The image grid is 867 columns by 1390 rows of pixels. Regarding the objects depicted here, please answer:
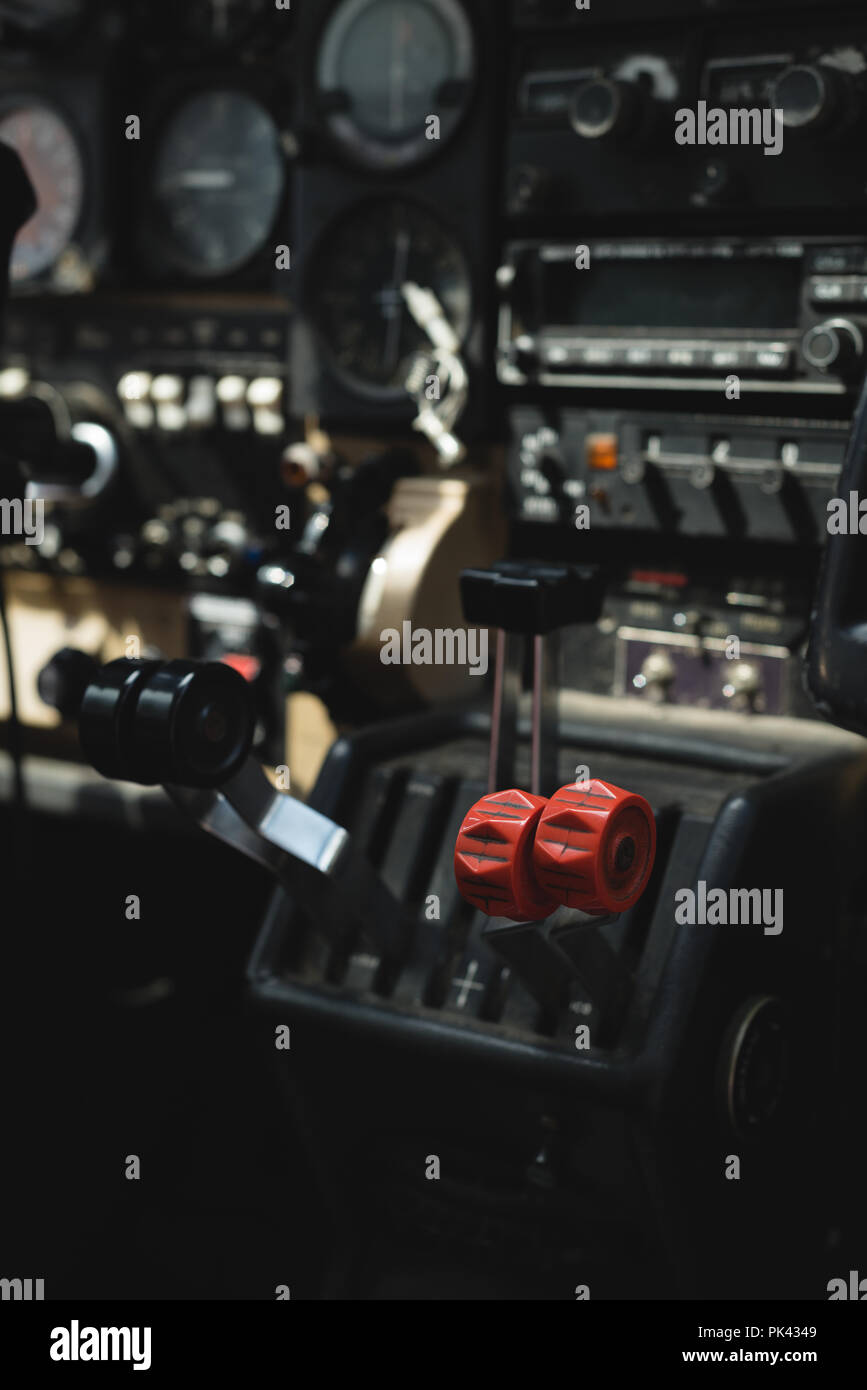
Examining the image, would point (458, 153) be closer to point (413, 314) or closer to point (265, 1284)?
point (413, 314)

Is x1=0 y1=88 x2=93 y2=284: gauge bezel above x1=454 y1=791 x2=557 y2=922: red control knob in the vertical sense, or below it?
above

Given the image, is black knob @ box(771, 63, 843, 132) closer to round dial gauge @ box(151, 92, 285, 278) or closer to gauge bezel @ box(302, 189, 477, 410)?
gauge bezel @ box(302, 189, 477, 410)

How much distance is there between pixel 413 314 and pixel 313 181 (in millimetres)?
254

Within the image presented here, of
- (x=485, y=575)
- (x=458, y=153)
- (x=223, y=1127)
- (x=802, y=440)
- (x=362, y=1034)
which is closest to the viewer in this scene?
(x=485, y=575)

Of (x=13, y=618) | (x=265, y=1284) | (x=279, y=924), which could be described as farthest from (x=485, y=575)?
(x=13, y=618)

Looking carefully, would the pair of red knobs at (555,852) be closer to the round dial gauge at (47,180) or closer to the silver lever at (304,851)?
the silver lever at (304,851)

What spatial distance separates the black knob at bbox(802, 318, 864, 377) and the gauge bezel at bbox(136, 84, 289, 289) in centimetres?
101

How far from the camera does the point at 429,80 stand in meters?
1.94

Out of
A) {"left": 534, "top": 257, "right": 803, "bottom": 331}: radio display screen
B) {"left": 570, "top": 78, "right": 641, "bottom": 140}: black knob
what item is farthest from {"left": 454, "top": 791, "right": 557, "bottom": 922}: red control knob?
{"left": 570, "top": 78, "right": 641, "bottom": 140}: black knob

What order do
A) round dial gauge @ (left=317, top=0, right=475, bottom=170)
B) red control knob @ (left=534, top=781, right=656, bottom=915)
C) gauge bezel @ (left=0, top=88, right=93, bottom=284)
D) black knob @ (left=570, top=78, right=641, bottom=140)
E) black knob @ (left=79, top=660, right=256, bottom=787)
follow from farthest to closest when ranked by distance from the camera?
gauge bezel @ (left=0, top=88, right=93, bottom=284)
round dial gauge @ (left=317, top=0, right=475, bottom=170)
black knob @ (left=570, top=78, right=641, bottom=140)
black knob @ (left=79, top=660, right=256, bottom=787)
red control knob @ (left=534, top=781, right=656, bottom=915)

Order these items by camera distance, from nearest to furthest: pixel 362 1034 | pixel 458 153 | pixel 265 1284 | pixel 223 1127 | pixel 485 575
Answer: pixel 485 575 → pixel 362 1034 → pixel 458 153 → pixel 265 1284 → pixel 223 1127

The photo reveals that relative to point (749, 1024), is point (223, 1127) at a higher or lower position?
lower

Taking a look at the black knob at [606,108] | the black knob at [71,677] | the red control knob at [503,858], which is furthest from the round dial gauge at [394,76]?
the red control knob at [503,858]

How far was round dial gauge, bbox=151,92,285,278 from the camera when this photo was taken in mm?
2297
